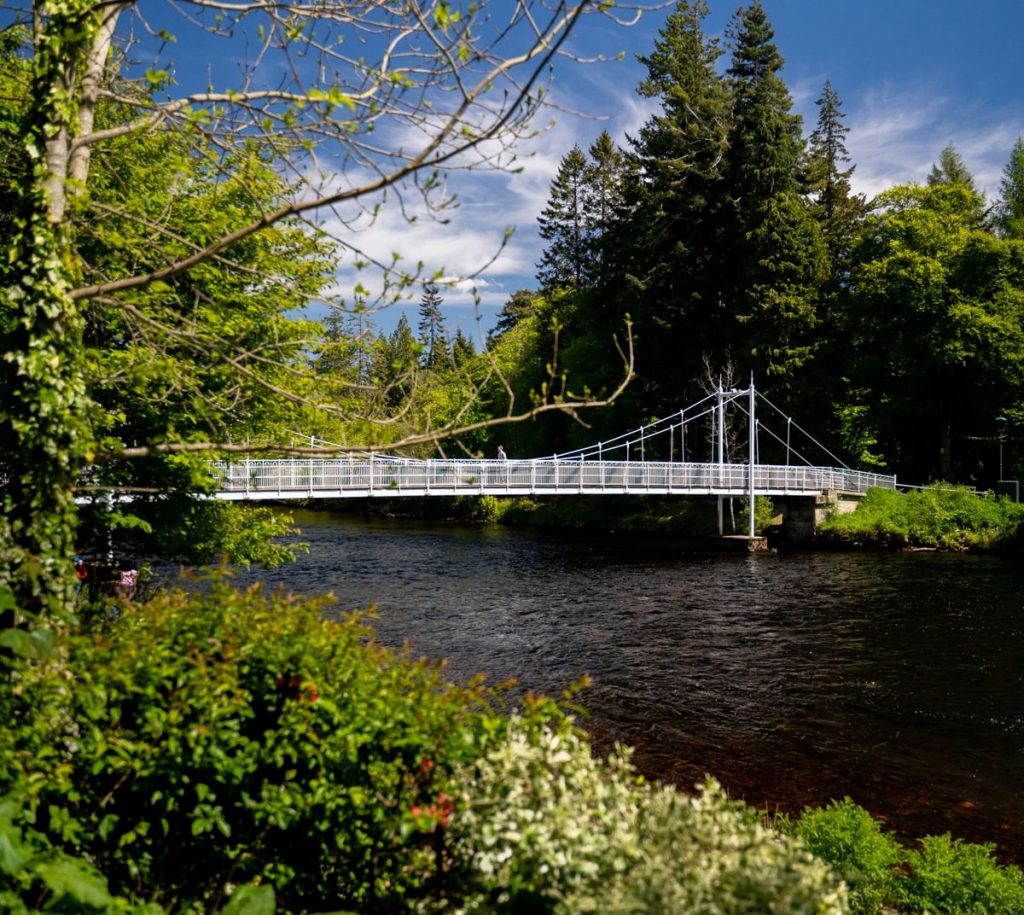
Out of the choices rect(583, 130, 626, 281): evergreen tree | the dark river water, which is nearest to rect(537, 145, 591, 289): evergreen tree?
rect(583, 130, 626, 281): evergreen tree

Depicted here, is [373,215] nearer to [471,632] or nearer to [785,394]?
[471,632]

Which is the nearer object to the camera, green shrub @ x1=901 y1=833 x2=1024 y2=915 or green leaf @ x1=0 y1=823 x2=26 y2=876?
green leaf @ x1=0 y1=823 x2=26 y2=876

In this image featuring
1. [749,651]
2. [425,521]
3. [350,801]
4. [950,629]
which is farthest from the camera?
[425,521]

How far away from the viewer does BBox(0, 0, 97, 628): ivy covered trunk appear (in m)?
3.61

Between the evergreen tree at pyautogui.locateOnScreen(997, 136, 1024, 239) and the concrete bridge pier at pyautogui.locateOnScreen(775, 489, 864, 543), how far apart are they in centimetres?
1343

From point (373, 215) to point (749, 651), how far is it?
10.9 m

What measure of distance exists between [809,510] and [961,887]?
26.5 metres

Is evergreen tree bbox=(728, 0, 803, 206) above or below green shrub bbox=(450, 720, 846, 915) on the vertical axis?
above

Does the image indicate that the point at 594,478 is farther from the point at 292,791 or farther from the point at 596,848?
the point at 596,848

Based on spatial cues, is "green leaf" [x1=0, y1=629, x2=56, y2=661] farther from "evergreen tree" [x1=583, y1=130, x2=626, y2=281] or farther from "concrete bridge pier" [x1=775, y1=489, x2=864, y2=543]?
"evergreen tree" [x1=583, y1=130, x2=626, y2=281]

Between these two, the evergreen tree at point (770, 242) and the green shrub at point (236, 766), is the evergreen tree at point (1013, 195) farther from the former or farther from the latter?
the green shrub at point (236, 766)

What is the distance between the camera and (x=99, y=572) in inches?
430

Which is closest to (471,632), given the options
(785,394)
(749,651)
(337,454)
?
(749,651)

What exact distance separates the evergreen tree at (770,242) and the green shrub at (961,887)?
31185 millimetres
